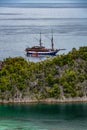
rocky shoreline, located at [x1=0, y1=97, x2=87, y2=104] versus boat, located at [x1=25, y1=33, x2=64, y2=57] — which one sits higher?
boat, located at [x1=25, y1=33, x2=64, y2=57]

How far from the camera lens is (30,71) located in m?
34.6

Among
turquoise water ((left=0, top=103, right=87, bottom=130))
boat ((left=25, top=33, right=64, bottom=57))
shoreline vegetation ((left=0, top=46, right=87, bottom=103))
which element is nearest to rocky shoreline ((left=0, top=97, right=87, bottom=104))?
shoreline vegetation ((left=0, top=46, right=87, bottom=103))

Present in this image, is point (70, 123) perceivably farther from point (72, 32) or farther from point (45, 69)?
point (72, 32)

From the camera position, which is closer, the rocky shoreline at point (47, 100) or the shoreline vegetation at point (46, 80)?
the rocky shoreline at point (47, 100)

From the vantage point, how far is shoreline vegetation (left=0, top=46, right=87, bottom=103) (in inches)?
1316

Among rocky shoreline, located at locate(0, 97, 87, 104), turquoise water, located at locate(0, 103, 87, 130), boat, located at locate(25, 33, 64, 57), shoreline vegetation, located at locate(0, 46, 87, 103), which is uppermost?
boat, located at locate(25, 33, 64, 57)

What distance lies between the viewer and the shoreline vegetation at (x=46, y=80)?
110 ft

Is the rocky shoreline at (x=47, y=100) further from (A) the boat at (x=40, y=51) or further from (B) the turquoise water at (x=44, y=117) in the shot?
(A) the boat at (x=40, y=51)

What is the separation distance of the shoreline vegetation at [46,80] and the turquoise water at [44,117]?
585 millimetres

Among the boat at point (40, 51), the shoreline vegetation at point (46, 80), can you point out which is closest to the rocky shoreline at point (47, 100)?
the shoreline vegetation at point (46, 80)

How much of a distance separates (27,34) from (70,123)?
150 ft

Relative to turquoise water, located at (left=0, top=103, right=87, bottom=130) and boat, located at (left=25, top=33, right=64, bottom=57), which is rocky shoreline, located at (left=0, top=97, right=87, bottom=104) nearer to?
turquoise water, located at (left=0, top=103, right=87, bottom=130)

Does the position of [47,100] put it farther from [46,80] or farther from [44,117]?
[44,117]

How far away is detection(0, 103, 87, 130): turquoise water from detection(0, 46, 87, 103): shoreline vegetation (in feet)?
1.92
